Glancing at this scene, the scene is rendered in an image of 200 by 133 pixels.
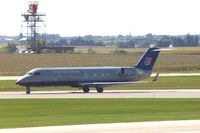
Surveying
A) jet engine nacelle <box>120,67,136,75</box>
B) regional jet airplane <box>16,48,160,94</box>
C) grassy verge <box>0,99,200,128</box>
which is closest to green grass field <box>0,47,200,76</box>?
regional jet airplane <box>16,48,160,94</box>

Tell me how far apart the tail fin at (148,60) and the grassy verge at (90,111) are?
48.5 feet

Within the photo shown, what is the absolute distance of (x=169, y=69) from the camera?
102 m

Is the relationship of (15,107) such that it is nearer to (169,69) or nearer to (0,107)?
(0,107)

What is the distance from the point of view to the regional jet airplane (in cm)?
5891

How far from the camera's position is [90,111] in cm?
4072

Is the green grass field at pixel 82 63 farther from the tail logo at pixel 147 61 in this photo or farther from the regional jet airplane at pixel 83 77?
the regional jet airplane at pixel 83 77

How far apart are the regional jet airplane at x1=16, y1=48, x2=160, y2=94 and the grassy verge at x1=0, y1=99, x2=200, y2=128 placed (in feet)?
32.9

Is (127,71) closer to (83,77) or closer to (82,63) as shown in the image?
(83,77)

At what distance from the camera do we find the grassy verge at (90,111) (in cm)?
3447

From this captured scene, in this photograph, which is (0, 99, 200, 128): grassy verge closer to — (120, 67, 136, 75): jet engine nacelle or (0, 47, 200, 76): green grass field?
(120, 67, 136, 75): jet engine nacelle

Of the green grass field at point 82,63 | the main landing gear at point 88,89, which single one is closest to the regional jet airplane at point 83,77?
the main landing gear at point 88,89

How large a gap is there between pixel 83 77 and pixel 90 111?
19.6 metres

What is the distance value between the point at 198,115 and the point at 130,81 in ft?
80.9

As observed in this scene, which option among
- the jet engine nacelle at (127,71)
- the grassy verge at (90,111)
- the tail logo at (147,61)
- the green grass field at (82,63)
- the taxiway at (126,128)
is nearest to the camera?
the taxiway at (126,128)
